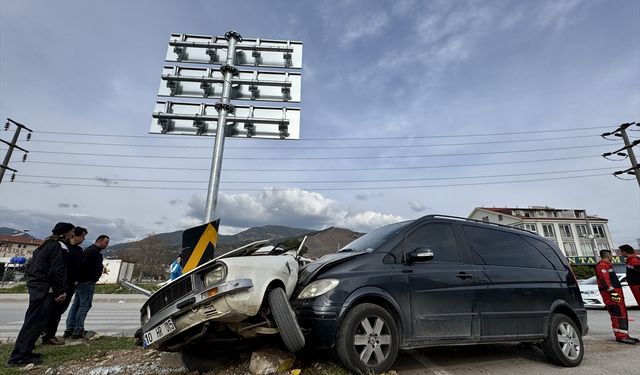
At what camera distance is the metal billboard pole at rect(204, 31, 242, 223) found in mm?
5906

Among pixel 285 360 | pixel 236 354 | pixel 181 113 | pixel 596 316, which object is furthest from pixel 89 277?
pixel 596 316

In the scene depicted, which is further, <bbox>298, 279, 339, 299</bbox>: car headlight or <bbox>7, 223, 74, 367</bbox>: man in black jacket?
<bbox>7, 223, 74, 367</bbox>: man in black jacket

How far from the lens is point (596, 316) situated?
1015 cm

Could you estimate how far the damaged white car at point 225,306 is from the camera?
301 cm

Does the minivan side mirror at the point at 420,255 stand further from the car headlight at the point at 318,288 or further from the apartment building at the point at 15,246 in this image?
the apartment building at the point at 15,246

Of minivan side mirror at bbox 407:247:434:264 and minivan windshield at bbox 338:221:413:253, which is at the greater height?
minivan windshield at bbox 338:221:413:253

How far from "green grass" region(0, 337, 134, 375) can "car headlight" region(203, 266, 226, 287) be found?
2.68m

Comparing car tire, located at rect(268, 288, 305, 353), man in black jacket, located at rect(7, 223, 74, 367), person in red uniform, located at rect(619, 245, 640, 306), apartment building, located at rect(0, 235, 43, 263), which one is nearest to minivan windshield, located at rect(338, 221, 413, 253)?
car tire, located at rect(268, 288, 305, 353)

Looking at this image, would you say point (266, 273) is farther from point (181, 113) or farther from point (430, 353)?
point (181, 113)

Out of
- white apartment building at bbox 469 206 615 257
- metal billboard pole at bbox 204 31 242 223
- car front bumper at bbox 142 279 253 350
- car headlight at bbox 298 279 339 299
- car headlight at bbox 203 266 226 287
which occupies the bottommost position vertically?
car front bumper at bbox 142 279 253 350

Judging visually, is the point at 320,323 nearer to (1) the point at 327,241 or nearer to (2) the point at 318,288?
(2) the point at 318,288

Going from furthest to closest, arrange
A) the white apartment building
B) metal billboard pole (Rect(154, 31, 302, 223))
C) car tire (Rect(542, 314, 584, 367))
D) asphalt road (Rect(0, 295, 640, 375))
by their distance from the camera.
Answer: the white apartment building < metal billboard pole (Rect(154, 31, 302, 223)) < car tire (Rect(542, 314, 584, 367)) < asphalt road (Rect(0, 295, 640, 375))

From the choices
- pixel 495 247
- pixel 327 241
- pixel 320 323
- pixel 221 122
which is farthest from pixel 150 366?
pixel 495 247

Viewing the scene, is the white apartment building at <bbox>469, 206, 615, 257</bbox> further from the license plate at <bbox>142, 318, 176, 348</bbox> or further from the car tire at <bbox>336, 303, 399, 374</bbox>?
the license plate at <bbox>142, 318, 176, 348</bbox>
